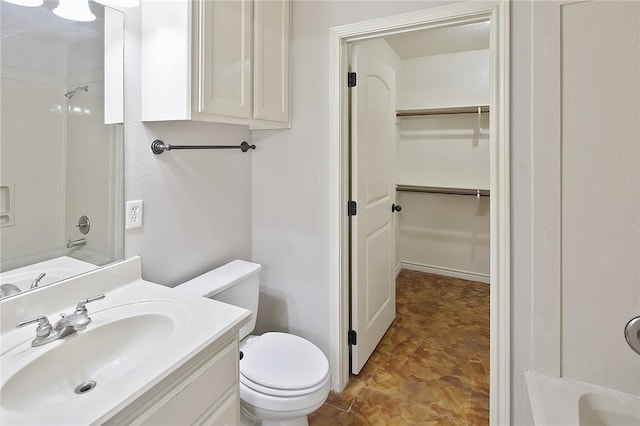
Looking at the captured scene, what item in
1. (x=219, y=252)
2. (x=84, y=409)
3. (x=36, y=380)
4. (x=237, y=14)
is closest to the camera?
(x=84, y=409)

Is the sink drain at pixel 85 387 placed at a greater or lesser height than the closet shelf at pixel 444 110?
lesser

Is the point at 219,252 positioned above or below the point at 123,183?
below

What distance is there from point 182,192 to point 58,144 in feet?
1.78

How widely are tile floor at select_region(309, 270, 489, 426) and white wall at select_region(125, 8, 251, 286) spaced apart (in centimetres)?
102

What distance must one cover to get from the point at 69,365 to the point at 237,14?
4.63 ft

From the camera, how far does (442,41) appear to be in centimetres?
323

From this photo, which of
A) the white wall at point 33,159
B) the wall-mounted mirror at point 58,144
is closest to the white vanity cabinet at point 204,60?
the wall-mounted mirror at point 58,144

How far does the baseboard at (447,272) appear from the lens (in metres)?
3.80

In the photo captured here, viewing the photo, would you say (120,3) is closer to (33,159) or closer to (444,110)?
(33,159)

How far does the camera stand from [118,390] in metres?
0.77
